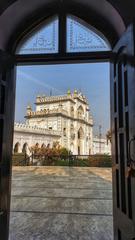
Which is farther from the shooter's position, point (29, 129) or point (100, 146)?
point (100, 146)

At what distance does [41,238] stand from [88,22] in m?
2.67

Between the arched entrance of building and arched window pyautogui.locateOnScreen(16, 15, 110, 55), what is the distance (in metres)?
0.05

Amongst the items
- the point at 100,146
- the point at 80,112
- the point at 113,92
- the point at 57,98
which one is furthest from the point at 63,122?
the point at 113,92

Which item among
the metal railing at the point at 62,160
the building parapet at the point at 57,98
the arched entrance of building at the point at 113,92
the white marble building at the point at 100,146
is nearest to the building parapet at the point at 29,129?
the metal railing at the point at 62,160

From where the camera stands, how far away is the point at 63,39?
229cm

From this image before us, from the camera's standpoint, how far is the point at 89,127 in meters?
29.9

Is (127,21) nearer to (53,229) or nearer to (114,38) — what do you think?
(114,38)

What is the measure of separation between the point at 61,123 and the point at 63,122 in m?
0.53

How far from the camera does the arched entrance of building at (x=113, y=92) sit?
1.59 metres

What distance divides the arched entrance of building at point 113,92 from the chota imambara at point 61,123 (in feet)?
55.3

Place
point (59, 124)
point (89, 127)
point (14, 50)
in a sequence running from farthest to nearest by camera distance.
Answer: point (89, 127) < point (59, 124) < point (14, 50)

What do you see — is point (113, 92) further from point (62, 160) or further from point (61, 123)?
point (61, 123)

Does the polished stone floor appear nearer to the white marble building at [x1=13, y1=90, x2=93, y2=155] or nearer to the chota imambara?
the chota imambara

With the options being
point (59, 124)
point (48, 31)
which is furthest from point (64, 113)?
point (48, 31)
